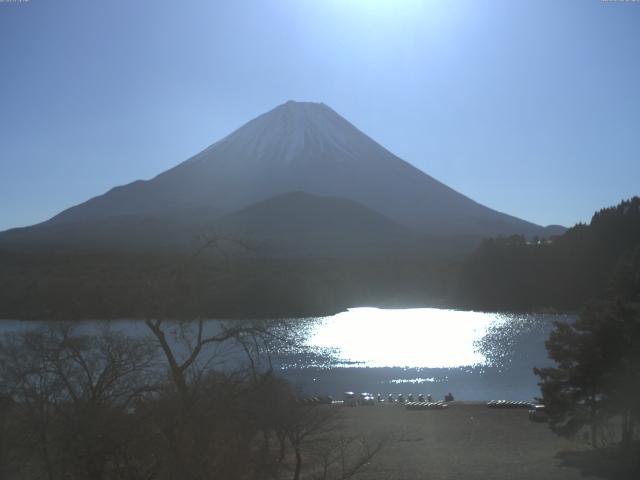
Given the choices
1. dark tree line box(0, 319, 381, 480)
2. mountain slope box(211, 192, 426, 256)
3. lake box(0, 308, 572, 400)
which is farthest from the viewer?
mountain slope box(211, 192, 426, 256)

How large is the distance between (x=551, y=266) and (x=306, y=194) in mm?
27567

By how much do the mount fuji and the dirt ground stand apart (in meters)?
37.0

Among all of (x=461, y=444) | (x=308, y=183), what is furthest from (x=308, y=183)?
(x=461, y=444)

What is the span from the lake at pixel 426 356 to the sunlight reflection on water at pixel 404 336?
0.12ft

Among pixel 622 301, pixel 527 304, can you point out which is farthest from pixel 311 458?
pixel 527 304

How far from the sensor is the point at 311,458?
827cm

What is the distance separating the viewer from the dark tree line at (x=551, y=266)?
4516 centimetres

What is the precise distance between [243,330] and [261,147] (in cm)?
7793

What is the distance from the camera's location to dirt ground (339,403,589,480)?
9.23 meters

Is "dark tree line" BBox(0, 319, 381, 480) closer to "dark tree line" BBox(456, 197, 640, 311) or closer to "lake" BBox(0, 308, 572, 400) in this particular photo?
"lake" BBox(0, 308, 572, 400)

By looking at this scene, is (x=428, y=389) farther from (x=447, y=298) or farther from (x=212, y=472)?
(x=447, y=298)

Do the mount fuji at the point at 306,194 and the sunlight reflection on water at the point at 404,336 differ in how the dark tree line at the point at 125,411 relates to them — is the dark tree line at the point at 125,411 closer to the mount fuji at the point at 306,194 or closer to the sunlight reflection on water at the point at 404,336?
the sunlight reflection on water at the point at 404,336

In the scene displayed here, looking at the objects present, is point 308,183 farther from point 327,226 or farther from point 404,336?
point 404,336

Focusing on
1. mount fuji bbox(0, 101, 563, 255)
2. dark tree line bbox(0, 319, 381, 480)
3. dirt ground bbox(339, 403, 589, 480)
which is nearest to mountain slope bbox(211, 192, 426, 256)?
mount fuji bbox(0, 101, 563, 255)
